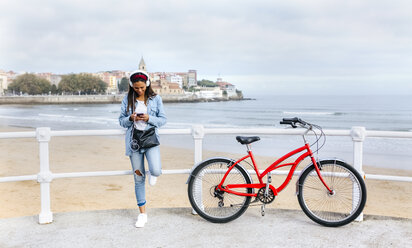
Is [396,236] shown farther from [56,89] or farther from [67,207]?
[56,89]

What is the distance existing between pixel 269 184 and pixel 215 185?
545 mm

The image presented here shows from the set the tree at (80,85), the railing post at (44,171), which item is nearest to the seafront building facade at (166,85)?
the tree at (80,85)

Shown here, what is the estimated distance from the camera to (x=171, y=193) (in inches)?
329

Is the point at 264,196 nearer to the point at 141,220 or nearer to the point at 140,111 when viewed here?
the point at 141,220

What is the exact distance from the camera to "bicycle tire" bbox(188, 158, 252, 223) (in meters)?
3.90

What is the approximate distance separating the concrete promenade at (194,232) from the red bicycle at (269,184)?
0.42 ft

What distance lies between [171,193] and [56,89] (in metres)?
136

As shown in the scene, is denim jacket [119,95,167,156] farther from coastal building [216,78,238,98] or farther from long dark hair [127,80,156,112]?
coastal building [216,78,238,98]

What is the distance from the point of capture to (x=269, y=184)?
3834mm

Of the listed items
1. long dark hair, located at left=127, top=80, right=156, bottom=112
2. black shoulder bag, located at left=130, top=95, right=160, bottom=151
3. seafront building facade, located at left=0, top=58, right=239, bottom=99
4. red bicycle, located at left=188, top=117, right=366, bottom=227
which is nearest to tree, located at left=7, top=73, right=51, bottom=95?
seafront building facade, located at left=0, top=58, right=239, bottom=99

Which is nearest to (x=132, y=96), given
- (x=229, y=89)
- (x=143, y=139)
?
(x=143, y=139)

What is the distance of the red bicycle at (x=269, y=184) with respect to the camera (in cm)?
376

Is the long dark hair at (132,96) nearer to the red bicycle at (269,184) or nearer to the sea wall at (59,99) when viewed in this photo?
the red bicycle at (269,184)

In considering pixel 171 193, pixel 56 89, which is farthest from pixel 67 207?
pixel 56 89
